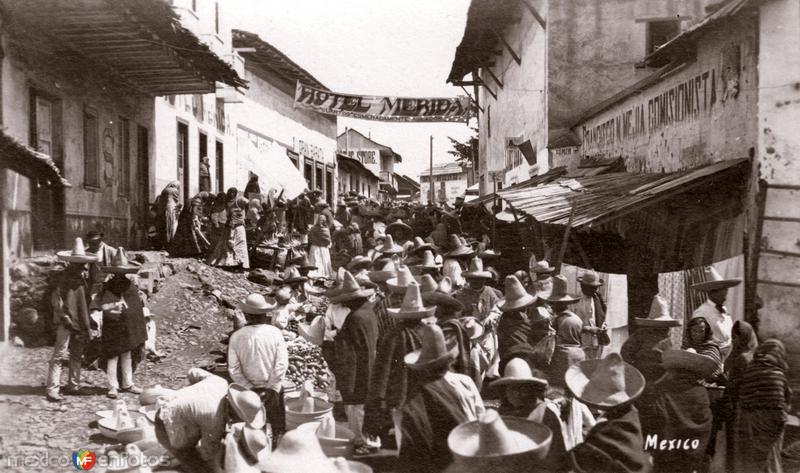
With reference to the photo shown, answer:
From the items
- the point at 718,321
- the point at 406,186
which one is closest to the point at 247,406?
the point at 718,321

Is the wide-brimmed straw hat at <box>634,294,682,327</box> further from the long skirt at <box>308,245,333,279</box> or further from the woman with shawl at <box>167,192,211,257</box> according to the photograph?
the woman with shawl at <box>167,192,211,257</box>

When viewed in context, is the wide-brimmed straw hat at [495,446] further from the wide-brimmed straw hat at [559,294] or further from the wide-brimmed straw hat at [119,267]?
the wide-brimmed straw hat at [119,267]

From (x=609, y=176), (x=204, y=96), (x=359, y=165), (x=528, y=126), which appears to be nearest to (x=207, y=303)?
(x=609, y=176)

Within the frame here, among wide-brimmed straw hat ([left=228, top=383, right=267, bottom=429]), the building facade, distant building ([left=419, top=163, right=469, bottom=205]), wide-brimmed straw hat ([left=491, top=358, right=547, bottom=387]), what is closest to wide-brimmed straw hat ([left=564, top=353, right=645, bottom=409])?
wide-brimmed straw hat ([left=491, top=358, right=547, bottom=387])

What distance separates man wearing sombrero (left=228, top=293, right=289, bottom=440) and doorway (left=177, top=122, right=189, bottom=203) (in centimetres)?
1224

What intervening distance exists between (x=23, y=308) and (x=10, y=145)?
279 cm

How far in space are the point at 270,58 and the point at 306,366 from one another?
1795 cm

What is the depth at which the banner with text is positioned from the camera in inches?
1110

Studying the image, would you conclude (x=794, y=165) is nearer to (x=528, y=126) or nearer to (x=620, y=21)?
(x=620, y=21)

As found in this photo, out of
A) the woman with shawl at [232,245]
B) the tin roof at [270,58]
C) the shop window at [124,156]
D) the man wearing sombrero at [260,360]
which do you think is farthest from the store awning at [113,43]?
the tin roof at [270,58]

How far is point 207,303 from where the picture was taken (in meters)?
12.6

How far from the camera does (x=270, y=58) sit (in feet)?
83.5

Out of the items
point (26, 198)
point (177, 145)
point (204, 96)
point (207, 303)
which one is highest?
point (204, 96)

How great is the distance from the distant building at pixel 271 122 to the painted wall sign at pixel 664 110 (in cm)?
1354
